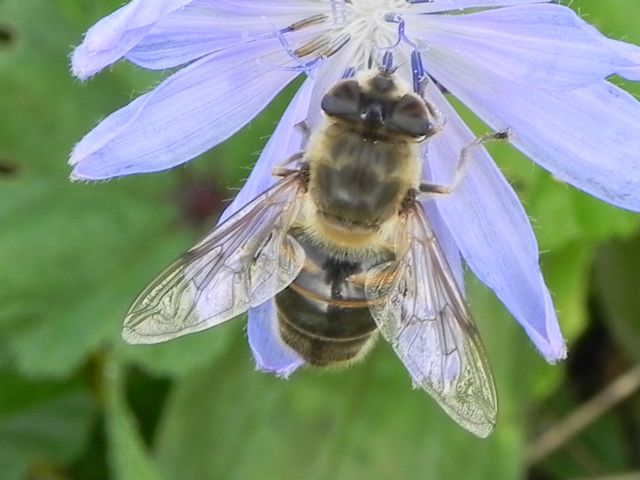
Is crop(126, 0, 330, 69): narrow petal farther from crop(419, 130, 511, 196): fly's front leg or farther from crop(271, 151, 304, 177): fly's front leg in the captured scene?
crop(419, 130, 511, 196): fly's front leg

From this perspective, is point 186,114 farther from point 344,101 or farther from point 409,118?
point 409,118

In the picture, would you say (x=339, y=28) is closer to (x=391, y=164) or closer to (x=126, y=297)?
(x=391, y=164)

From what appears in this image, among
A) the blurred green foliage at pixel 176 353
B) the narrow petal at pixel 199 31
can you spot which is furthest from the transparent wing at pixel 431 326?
the blurred green foliage at pixel 176 353

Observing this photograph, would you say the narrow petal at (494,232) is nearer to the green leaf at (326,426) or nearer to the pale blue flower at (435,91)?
the pale blue flower at (435,91)

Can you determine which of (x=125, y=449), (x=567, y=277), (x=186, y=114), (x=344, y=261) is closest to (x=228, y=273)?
(x=344, y=261)

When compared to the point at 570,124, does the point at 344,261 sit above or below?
below

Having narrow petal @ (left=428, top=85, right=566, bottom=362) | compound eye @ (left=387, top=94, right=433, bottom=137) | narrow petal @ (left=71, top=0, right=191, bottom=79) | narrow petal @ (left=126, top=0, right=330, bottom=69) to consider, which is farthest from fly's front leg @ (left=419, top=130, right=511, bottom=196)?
narrow petal @ (left=71, top=0, right=191, bottom=79)
